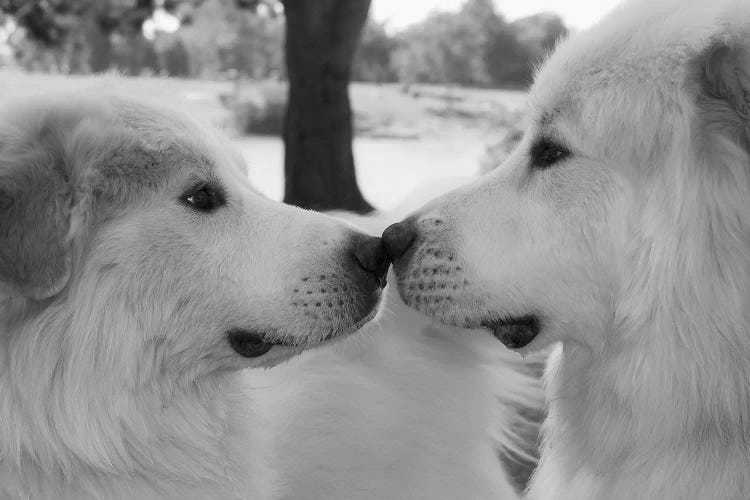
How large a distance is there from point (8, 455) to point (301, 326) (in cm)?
84

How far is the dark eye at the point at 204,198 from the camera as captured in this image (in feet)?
7.43

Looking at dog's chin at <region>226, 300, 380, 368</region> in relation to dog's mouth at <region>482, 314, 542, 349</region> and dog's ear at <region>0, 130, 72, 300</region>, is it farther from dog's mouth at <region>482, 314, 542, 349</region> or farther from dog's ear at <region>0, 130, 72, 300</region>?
dog's ear at <region>0, 130, 72, 300</region>

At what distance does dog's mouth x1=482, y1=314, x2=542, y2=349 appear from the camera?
2.26m

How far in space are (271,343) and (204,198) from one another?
18.7 inches

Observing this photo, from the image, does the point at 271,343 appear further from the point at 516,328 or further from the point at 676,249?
the point at 676,249

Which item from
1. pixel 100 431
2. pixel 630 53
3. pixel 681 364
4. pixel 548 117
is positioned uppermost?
pixel 630 53

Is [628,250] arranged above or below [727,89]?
below

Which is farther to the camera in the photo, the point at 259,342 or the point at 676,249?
the point at 259,342

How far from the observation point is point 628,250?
211 centimetres

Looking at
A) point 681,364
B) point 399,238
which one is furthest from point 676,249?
point 399,238

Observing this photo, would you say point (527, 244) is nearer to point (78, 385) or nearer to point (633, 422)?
point (633, 422)

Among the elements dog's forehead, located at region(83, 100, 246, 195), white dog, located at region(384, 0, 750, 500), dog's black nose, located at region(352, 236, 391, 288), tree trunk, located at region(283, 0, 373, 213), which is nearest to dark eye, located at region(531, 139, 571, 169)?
white dog, located at region(384, 0, 750, 500)

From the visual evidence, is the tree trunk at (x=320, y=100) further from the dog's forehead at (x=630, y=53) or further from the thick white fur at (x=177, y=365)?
the dog's forehead at (x=630, y=53)

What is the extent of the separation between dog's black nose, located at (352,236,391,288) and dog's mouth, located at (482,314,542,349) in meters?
0.36
